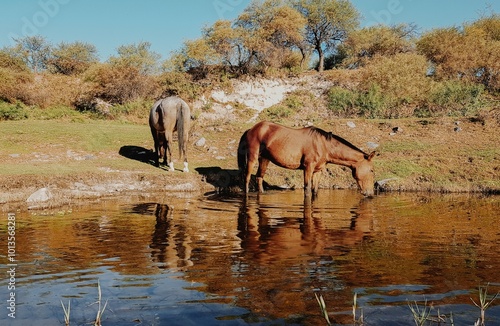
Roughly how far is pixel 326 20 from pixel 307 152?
4873 centimetres

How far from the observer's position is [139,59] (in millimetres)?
45250

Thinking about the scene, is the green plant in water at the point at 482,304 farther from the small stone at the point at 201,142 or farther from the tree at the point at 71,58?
the tree at the point at 71,58

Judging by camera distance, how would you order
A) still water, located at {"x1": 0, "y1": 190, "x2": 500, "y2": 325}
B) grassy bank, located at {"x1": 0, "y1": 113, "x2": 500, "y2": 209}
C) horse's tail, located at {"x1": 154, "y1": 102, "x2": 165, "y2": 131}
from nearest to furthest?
still water, located at {"x1": 0, "y1": 190, "x2": 500, "y2": 325}
grassy bank, located at {"x1": 0, "y1": 113, "x2": 500, "y2": 209}
horse's tail, located at {"x1": 154, "y1": 102, "x2": 165, "y2": 131}

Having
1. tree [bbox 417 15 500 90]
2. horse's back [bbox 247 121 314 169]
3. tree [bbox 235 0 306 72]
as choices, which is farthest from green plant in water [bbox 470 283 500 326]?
tree [bbox 235 0 306 72]

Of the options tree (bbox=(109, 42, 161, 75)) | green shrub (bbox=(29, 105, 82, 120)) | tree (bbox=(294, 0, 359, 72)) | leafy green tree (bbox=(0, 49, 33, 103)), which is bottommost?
green shrub (bbox=(29, 105, 82, 120))

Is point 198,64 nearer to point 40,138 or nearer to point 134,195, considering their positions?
point 40,138

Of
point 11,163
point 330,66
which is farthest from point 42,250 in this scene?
point 330,66

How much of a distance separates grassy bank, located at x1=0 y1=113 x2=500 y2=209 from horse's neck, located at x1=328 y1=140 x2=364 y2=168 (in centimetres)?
314

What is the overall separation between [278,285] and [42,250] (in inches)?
156

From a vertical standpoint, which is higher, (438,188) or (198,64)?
(198,64)

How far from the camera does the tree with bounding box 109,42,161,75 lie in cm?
4272

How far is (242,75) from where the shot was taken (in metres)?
48.4

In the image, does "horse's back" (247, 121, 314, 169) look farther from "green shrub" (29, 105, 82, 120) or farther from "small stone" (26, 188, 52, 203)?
"green shrub" (29, 105, 82, 120)

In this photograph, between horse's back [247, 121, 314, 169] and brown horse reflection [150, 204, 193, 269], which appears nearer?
brown horse reflection [150, 204, 193, 269]
